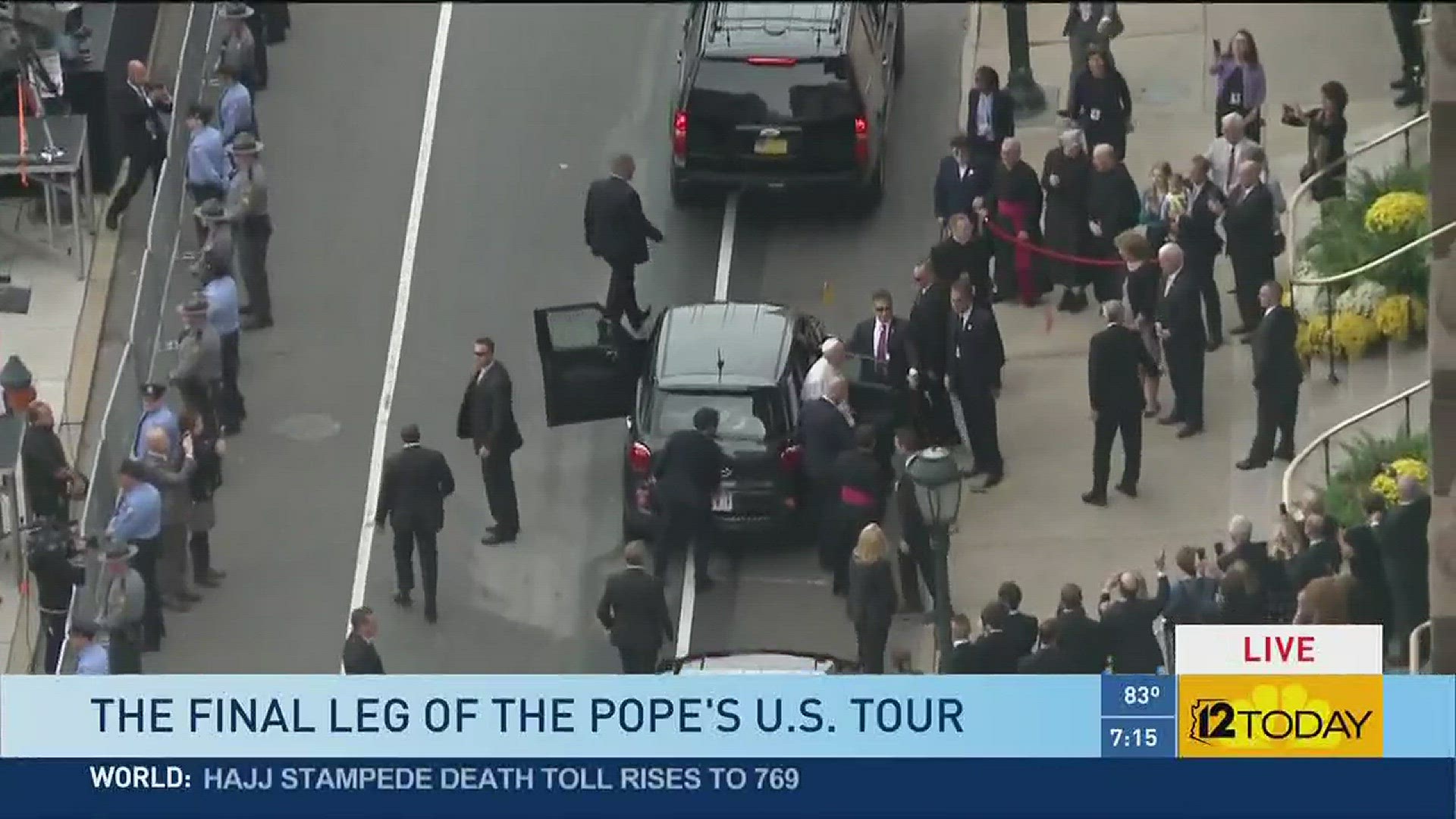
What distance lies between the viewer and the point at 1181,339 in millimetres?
34375

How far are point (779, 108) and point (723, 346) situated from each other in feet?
13.3

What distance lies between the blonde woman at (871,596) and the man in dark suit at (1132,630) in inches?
64.8

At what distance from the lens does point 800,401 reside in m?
33.5

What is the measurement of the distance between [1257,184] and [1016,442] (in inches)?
105

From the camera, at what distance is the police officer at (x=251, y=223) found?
119ft

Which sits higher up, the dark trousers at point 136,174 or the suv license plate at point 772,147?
the suv license plate at point 772,147

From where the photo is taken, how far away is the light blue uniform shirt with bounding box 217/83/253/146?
3828 centimetres

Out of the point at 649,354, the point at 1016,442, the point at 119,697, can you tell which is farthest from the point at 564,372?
the point at 119,697

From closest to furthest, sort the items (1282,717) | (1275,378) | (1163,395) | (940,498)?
(1282,717)
(940,498)
(1275,378)
(1163,395)

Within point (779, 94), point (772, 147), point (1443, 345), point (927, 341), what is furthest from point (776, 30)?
point (1443, 345)

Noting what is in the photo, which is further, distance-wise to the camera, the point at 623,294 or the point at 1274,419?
the point at 623,294

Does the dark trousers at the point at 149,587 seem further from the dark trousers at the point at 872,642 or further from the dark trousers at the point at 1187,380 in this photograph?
the dark trousers at the point at 1187,380

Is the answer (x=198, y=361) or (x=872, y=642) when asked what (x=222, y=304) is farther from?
(x=872, y=642)

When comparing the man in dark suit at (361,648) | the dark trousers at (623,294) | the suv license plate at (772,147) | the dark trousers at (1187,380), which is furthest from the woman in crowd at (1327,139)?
the man in dark suit at (361,648)
